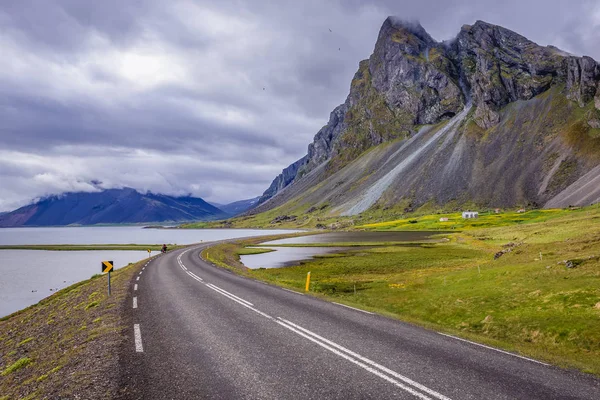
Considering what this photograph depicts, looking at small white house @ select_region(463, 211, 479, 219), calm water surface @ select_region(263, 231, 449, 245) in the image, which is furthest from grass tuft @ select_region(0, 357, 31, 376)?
small white house @ select_region(463, 211, 479, 219)

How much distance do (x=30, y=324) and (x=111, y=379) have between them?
2089 cm

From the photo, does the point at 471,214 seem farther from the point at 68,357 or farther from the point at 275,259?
the point at 68,357

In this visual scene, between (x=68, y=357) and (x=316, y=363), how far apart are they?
8626 mm

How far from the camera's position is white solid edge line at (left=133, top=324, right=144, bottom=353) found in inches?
455

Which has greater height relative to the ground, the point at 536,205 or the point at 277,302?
the point at 536,205

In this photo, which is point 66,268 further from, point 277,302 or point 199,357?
point 199,357

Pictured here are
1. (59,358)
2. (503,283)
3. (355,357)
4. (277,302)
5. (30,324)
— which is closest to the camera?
(355,357)

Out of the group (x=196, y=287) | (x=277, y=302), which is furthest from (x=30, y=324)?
(x=277, y=302)

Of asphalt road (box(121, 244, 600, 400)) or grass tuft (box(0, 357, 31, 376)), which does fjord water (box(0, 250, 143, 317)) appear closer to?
grass tuft (box(0, 357, 31, 376))

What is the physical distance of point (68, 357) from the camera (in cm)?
1178

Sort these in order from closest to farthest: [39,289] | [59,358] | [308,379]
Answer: [308,379]
[59,358]
[39,289]

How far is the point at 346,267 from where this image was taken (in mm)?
47656

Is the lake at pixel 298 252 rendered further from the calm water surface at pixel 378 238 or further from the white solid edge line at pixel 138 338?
the white solid edge line at pixel 138 338

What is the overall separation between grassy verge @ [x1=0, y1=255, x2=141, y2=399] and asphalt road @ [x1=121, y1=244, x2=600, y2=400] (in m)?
0.61
